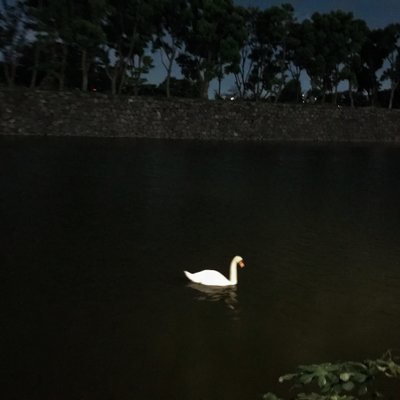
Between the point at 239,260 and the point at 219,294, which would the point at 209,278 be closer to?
the point at 219,294

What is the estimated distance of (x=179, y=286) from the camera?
29.3 feet

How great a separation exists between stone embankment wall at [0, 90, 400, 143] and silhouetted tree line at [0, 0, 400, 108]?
10.7 feet

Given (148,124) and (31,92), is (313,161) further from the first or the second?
(31,92)

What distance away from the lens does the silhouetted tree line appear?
41875mm

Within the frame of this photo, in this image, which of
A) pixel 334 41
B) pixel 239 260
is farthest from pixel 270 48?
pixel 239 260

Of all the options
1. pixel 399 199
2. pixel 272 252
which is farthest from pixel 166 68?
pixel 272 252

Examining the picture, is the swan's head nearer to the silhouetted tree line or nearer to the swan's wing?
the swan's wing

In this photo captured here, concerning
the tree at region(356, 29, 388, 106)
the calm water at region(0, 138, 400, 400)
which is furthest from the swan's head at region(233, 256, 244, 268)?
the tree at region(356, 29, 388, 106)

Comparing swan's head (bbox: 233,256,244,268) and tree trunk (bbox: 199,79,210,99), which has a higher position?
tree trunk (bbox: 199,79,210,99)

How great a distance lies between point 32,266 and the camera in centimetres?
950

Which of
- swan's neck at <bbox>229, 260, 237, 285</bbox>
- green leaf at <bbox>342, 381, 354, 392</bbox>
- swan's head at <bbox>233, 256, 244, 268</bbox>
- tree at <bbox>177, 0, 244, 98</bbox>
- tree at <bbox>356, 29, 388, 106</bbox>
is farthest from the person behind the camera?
tree at <bbox>356, 29, 388, 106</bbox>

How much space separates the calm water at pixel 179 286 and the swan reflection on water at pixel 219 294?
0.04 meters

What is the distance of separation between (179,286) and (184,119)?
127ft

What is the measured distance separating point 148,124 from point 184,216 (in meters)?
31.3
